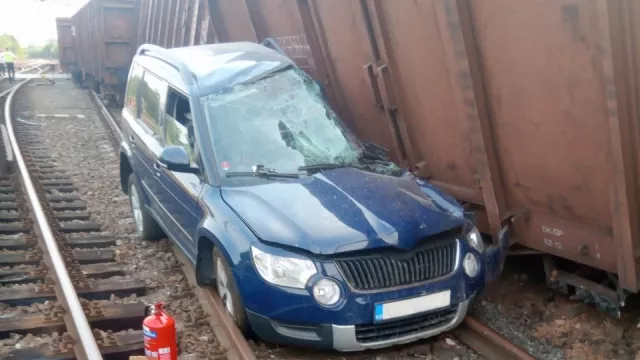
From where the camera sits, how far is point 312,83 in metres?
5.90

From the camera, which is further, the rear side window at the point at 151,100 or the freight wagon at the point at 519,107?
the rear side window at the point at 151,100

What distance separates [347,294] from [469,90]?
6.19 feet

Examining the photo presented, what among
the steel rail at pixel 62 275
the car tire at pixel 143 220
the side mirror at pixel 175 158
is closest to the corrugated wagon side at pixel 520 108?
the side mirror at pixel 175 158

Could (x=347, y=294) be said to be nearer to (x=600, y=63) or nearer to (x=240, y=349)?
(x=240, y=349)

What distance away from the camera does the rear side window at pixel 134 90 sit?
6953mm

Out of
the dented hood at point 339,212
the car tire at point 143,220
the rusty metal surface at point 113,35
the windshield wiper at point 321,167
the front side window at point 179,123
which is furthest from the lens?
the rusty metal surface at point 113,35

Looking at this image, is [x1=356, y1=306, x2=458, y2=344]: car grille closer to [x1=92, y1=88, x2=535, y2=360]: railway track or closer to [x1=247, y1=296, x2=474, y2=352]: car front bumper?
[x1=247, y1=296, x2=474, y2=352]: car front bumper

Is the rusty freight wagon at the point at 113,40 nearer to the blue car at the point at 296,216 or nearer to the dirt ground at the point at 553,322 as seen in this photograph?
the blue car at the point at 296,216

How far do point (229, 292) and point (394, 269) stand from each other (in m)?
1.11

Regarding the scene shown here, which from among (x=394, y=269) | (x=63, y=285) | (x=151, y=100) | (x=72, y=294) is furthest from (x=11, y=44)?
(x=394, y=269)

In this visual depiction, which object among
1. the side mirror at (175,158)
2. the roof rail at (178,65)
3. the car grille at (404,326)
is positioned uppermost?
the roof rail at (178,65)

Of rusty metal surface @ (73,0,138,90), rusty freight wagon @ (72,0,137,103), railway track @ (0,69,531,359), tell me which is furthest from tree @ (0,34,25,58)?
railway track @ (0,69,531,359)

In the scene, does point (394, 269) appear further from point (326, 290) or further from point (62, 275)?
point (62, 275)

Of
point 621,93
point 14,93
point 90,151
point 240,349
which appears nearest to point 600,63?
point 621,93
